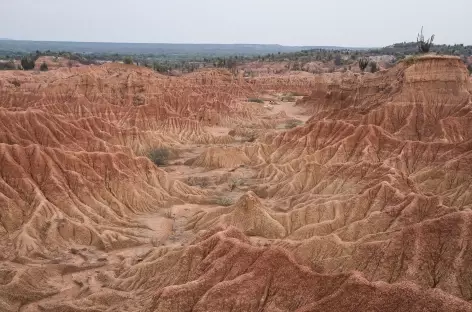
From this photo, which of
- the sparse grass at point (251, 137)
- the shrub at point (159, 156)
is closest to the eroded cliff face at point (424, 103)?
the sparse grass at point (251, 137)

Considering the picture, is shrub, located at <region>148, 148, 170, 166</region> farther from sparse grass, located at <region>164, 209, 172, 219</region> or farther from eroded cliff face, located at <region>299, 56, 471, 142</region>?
eroded cliff face, located at <region>299, 56, 471, 142</region>

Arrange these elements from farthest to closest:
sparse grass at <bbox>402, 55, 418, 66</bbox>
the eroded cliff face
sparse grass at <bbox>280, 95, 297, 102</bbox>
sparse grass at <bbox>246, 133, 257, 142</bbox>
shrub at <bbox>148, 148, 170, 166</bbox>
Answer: sparse grass at <bbox>280, 95, 297, 102</bbox>, sparse grass at <bbox>246, 133, 257, 142</bbox>, shrub at <bbox>148, 148, 170, 166</bbox>, sparse grass at <bbox>402, 55, 418, 66</bbox>, the eroded cliff face

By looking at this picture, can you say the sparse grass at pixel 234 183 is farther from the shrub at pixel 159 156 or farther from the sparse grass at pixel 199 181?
the shrub at pixel 159 156

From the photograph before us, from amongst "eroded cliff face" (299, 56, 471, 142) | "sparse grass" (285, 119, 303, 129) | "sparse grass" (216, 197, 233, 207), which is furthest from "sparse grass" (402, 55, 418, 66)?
"sparse grass" (216, 197, 233, 207)

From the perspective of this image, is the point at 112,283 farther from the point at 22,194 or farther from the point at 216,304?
the point at 22,194

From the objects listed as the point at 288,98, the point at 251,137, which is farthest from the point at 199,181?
the point at 288,98
